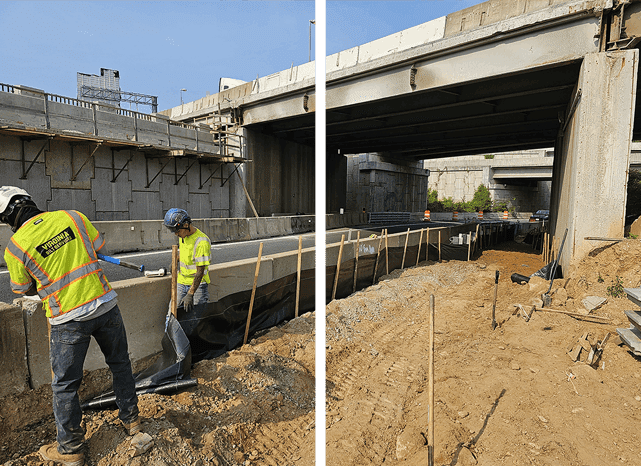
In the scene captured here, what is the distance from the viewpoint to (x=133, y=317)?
470cm

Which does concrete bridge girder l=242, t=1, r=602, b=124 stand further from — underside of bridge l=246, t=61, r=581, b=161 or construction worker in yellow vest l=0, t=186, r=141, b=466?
A: construction worker in yellow vest l=0, t=186, r=141, b=466

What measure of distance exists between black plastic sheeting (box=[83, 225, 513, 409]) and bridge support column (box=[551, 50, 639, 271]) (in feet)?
19.4

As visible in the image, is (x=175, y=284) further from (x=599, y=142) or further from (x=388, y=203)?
(x=388, y=203)

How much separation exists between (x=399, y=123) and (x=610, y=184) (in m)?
13.9

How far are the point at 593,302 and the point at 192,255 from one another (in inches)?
312

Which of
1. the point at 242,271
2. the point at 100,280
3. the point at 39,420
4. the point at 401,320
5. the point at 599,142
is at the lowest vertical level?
the point at 401,320

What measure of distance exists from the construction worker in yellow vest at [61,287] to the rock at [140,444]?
386mm

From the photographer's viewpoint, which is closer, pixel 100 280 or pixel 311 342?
pixel 100 280

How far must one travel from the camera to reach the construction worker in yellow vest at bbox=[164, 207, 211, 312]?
4910 millimetres

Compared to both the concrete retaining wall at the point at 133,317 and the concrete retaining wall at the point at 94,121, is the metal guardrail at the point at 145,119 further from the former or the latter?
the concrete retaining wall at the point at 133,317

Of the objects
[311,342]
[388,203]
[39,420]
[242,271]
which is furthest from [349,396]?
[388,203]

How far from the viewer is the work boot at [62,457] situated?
10.1ft

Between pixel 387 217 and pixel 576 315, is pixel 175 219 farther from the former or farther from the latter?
pixel 387 217

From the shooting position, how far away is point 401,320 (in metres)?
9.77
